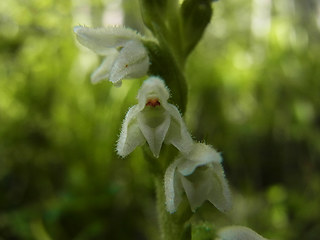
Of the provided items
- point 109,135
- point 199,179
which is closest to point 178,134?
point 199,179

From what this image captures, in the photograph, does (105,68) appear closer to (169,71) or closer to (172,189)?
(169,71)

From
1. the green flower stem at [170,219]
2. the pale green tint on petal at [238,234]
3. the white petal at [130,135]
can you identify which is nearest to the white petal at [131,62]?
the white petal at [130,135]

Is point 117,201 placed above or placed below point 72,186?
below

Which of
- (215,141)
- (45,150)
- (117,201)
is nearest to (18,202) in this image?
(45,150)

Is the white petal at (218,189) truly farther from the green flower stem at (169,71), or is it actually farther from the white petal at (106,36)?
the white petal at (106,36)

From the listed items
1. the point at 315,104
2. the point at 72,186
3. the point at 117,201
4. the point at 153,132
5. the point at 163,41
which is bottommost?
the point at 315,104

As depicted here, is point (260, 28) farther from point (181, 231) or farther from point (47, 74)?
point (181, 231)

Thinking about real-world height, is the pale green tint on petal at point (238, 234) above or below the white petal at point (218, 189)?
below
